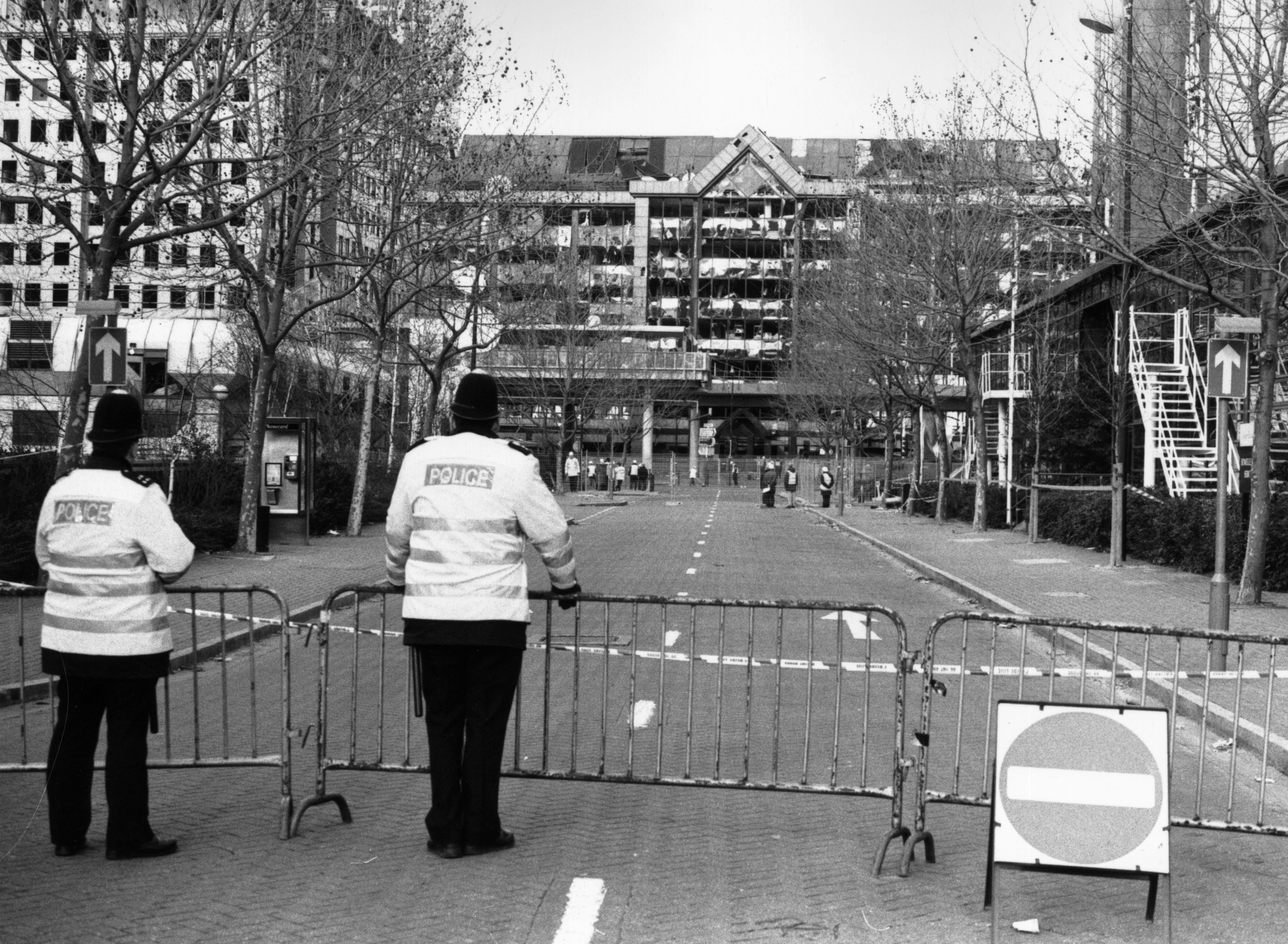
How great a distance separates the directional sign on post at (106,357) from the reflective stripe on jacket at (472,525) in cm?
965

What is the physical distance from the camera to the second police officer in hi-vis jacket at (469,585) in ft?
20.6

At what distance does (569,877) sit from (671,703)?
466 cm

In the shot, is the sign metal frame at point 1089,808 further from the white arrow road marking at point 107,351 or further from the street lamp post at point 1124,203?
the street lamp post at point 1124,203

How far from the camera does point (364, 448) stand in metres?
28.9

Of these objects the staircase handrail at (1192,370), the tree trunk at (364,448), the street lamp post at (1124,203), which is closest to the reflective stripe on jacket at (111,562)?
the street lamp post at (1124,203)

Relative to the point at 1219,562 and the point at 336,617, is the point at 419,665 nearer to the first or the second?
the point at 1219,562

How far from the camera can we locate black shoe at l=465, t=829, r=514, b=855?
6.44 m

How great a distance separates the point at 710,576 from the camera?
22578 mm

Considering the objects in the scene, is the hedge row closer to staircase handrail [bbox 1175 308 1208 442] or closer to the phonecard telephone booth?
staircase handrail [bbox 1175 308 1208 442]

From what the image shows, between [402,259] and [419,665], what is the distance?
2491 cm

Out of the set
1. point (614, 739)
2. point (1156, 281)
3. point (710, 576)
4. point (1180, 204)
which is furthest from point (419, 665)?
point (1156, 281)

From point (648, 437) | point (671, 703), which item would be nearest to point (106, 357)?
point (671, 703)

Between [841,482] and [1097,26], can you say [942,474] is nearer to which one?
[841,482]

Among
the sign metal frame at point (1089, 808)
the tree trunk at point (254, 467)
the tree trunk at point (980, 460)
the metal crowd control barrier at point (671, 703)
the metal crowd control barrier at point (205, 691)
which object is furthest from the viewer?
the tree trunk at point (980, 460)
